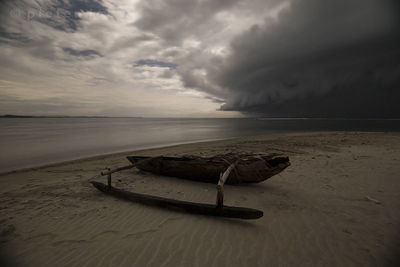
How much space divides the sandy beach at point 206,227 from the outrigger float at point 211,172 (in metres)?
0.21

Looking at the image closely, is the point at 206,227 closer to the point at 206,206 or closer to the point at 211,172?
the point at 206,206

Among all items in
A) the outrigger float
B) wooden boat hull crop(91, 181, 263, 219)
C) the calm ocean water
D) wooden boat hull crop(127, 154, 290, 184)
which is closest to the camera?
wooden boat hull crop(91, 181, 263, 219)

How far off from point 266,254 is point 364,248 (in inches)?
65.4

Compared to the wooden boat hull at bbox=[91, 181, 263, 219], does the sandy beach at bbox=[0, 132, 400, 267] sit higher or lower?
lower

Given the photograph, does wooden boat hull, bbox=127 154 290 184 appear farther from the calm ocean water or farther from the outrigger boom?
the calm ocean water

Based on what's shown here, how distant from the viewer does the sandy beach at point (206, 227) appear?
2.83m

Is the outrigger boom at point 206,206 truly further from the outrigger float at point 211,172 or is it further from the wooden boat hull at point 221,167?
the wooden boat hull at point 221,167

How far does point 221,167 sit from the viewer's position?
5.57 meters

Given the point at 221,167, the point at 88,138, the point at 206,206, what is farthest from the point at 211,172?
the point at 88,138

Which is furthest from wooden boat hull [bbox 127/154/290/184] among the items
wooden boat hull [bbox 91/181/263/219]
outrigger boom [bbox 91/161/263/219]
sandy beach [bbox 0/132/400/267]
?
wooden boat hull [bbox 91/181/263/219]

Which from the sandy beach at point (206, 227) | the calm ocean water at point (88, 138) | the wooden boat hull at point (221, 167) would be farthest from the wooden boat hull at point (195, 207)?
the calm ocean water at point (88, 138)

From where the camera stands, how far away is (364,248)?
2.94 m

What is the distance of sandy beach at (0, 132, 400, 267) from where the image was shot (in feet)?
9.29

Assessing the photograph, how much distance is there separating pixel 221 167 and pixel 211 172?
1.38 feet
